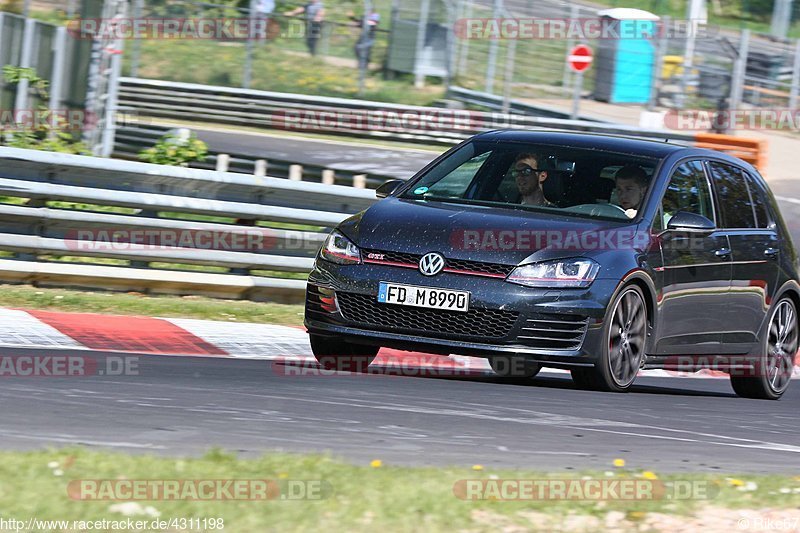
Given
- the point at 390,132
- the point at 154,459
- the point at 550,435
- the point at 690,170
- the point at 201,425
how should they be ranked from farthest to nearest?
the point at 390,132 → the point at 690,170 → the point at 550,435 → the point at 201,425 → the point at 154,459

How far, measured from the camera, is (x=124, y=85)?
30516 mm

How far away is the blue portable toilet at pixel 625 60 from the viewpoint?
1176 inches

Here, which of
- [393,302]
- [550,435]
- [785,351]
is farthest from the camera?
[785,351]

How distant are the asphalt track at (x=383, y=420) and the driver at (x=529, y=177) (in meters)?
1.08

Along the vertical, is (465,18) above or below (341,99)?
above

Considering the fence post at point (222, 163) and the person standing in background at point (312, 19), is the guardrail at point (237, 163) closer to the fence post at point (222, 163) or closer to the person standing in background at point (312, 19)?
the fence post at point (222, 163)

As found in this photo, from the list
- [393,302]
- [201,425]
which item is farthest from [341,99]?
[201,425]

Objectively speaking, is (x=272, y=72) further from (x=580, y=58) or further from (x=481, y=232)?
(x=481, y=232)

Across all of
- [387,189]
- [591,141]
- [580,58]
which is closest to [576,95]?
[580,58]

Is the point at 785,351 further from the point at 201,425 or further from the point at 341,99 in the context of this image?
the point at 341,99

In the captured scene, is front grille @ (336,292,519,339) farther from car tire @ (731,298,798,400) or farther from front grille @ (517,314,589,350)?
car tire @ (731,298,798,400)

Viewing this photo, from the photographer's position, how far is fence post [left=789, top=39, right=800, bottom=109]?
107 feet

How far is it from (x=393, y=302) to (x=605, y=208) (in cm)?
144

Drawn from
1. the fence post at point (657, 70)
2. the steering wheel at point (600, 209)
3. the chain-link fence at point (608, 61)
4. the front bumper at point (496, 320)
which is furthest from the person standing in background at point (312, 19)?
the front bumper at point (496, 320)
